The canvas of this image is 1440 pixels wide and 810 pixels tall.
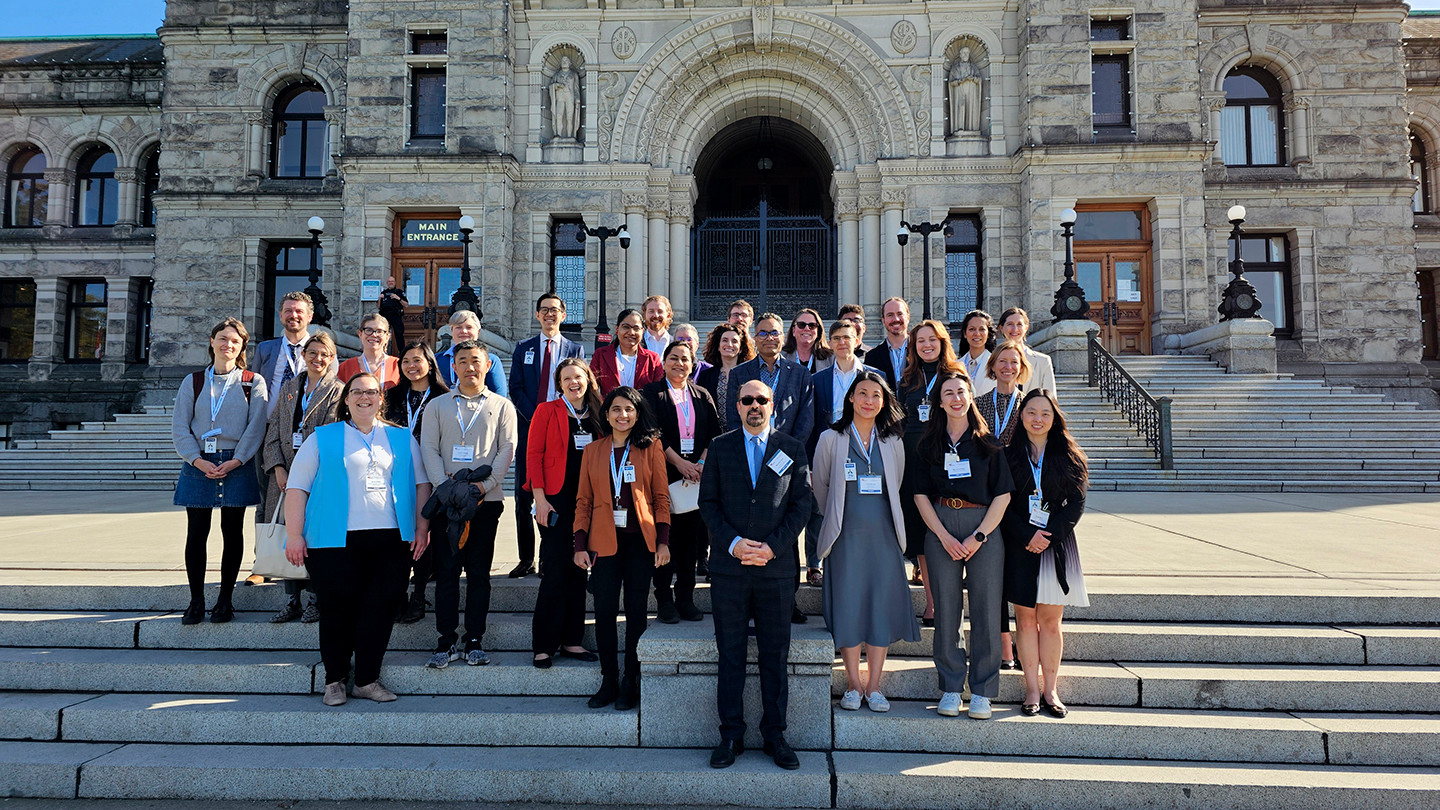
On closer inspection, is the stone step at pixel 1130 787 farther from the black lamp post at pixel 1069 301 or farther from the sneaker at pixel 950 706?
the black lamp post at pixel 1069 301

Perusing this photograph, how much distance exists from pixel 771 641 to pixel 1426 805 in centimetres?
329

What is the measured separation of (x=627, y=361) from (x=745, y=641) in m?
2.38

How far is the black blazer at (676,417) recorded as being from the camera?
508 centimetres

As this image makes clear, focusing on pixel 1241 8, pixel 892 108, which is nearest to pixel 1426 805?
pixel 892 108

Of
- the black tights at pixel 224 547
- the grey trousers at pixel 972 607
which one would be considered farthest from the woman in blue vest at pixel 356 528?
the grey trousers at pixel 972 607

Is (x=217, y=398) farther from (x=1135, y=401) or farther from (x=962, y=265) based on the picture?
(x=962, y=265)

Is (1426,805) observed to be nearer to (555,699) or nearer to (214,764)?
(555,699)

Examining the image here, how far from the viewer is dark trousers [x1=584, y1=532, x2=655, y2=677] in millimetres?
4453

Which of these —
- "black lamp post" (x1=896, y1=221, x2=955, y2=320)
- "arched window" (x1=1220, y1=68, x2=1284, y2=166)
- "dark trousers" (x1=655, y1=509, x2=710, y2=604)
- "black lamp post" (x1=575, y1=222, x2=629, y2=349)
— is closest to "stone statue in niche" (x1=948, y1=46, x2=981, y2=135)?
"black lamp post" (x1=896, y1=221, x2=955, y2=320)

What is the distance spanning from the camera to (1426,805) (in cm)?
371

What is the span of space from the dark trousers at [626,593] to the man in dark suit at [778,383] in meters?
1.11

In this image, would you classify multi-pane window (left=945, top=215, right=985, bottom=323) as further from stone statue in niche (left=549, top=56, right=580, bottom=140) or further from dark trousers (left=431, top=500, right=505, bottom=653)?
dark trousers (left=431, top=500, right=505, bottom=653)

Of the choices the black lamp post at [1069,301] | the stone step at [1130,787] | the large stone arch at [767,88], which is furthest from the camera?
the large stone arch at [767,88]

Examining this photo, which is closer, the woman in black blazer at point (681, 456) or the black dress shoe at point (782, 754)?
the black dress shoe at point (782, 754)
